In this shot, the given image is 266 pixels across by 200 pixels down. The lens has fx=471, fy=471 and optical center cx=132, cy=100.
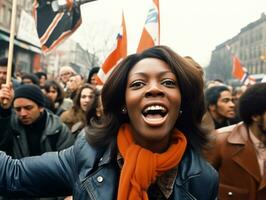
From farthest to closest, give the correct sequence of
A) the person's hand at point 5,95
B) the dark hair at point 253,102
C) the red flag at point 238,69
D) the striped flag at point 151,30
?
the red flag at point 238,69
the striped flag at point 151,30
the person's hand at point 5,95
the dark hair at point 253,102

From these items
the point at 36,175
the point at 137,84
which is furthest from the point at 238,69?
the point at 36,175

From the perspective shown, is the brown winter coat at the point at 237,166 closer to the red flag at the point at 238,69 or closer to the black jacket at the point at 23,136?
the black jacket at the point at 23,136

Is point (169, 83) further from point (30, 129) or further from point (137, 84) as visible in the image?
point (30, 129)

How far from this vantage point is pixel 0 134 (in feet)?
12.6

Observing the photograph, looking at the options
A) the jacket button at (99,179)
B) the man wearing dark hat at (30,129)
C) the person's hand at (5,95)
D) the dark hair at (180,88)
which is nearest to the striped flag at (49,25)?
the man wearing dark hat at (30,129)

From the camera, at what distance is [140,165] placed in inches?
76.6

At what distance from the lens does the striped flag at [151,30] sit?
4664mm

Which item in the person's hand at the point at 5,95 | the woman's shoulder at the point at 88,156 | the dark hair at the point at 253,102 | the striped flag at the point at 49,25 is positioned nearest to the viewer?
the woman's shoulder at the point at 88,156

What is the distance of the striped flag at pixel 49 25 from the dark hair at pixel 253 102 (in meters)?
2.74

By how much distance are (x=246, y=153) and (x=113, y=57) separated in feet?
8.09

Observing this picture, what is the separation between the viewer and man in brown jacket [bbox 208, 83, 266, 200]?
10.3 ft

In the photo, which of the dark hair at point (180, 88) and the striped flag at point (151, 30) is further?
the striped flag at point (151, 30)

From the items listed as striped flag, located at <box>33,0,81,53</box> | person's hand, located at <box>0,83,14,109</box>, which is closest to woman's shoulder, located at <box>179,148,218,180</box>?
person's hand, located at <box>0,83,14,109</box>

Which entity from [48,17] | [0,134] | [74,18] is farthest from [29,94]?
[74,18]
